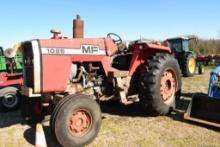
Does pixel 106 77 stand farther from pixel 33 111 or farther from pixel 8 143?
pixel 8 143

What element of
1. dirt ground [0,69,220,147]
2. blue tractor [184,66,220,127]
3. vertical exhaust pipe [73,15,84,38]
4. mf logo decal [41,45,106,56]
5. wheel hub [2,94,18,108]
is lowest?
dirt ground [0,69,220,147]

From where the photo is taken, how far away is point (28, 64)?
227 inches

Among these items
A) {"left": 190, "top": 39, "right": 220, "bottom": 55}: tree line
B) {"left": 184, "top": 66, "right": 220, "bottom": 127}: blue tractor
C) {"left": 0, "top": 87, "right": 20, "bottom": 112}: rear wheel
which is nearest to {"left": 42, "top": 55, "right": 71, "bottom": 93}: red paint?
{"left": 184, "top": 66, "right": 220, "bottom": 127}: blue tractor

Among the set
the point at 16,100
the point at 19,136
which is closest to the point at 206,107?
the point at 19,136

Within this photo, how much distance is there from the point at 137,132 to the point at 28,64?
222 centimetres

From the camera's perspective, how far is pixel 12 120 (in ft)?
23.1

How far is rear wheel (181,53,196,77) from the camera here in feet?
53.9

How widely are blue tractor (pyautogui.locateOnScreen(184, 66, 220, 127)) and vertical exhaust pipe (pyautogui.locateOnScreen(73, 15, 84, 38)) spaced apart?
2595 mm

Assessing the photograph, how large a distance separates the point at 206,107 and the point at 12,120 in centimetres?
396

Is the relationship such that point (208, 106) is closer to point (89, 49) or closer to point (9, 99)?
point (89, 49)

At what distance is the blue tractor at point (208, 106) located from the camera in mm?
6121

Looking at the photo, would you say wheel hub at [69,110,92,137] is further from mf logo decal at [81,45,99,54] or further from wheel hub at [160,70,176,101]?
wheel hub at [160,70,176,101]

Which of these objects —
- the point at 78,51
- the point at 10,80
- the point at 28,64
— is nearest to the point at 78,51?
the point at 78,51

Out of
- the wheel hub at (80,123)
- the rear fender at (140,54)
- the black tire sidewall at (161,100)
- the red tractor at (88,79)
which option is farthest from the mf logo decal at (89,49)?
the black tire sidewall at (161,100)
